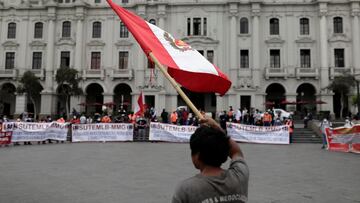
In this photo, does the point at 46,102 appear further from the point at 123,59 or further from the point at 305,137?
the point at 305,137

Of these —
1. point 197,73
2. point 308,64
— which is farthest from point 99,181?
point 308,64

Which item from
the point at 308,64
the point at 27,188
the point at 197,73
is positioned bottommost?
the point at 27,188

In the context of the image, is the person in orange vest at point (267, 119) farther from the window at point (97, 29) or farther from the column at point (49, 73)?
the column at point (49, 73)

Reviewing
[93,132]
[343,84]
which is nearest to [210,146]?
[93,132]

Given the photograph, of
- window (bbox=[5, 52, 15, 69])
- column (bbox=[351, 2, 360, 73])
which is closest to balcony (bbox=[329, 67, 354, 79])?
column (bbox=[351, 2, 360, 73])

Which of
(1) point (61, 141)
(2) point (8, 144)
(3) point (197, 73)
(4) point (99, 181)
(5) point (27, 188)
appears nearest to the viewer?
(3) point (197, 73)

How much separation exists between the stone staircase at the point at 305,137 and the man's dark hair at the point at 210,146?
70.5 ft

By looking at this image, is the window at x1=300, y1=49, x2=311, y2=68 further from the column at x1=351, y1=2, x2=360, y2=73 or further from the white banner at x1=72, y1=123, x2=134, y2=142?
the white banner at x1=72, y1=123, x2=134, y2=142

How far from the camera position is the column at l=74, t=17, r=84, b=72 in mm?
41062

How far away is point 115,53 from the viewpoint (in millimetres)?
41656

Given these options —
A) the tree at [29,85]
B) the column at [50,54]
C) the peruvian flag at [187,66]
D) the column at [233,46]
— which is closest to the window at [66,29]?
the column at [50,54]

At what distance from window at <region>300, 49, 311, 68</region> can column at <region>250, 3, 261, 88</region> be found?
5614 millimetres

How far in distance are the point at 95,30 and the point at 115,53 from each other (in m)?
4.32

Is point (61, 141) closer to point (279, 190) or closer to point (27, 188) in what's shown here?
point (27, 188)
